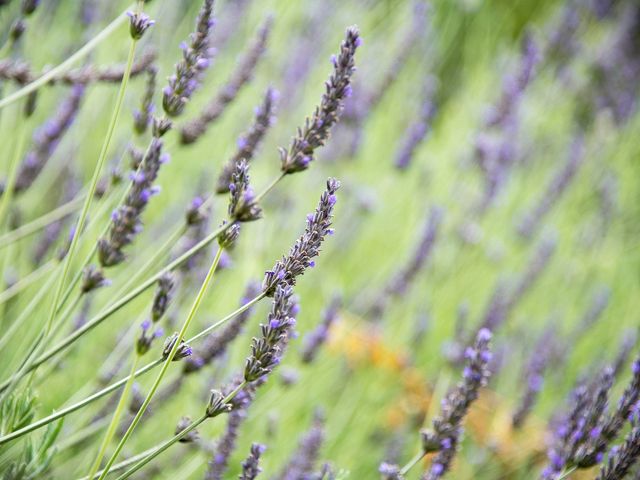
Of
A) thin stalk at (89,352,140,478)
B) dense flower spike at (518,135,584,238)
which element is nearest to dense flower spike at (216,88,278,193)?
thin stalk at (89,352,140,478)

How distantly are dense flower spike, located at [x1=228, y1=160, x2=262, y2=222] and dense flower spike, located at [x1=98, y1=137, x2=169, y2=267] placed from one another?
5.9 inches

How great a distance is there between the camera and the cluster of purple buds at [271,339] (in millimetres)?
825

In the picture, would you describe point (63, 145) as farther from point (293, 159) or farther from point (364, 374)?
point (293, 159)

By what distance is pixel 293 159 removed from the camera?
960 millimetres

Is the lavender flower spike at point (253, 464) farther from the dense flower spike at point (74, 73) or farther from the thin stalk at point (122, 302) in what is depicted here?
the dense flower spike at point (74, 73)

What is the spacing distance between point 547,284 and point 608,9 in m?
2.33

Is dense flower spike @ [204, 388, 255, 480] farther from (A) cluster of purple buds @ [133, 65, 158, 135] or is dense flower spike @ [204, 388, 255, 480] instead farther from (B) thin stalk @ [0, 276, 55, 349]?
(A) cluster of purple buds @ [133, 65, 158, 135]

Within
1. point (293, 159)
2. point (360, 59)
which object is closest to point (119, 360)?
point (293, 159)

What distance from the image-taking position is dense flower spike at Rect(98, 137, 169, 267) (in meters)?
0.94

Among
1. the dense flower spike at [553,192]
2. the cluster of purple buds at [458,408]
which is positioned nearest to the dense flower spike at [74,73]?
the cluster of purple buds at [458,408]

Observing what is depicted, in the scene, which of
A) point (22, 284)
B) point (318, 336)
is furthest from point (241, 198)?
point (318, 336)

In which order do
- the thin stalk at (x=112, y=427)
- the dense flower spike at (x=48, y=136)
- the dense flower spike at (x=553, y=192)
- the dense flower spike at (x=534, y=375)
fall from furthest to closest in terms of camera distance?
the dense flower spike at (x=553, y=192) → the dense flower spike at (x=534, y=375) → the dense flower spike at (x=48, y=136) → the thin stalk at (x=112, y=427)

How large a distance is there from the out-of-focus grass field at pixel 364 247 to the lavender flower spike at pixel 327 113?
47cm

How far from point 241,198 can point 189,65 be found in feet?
0.84
